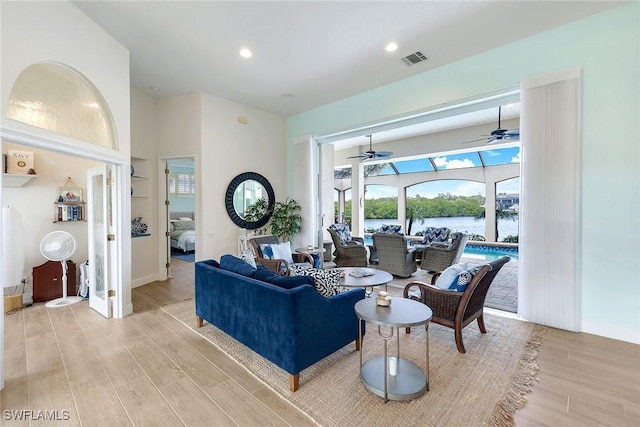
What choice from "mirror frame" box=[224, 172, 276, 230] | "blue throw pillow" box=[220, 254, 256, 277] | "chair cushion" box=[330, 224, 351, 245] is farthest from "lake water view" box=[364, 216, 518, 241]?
"blue throw pillow" box=[220, 254, 256, 277]

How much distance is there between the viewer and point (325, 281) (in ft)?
8.38

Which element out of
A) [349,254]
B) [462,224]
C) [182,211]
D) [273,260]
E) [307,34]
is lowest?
[349,254]

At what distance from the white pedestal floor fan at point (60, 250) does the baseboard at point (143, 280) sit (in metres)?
0.80

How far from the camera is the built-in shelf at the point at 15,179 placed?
3937 millimetres

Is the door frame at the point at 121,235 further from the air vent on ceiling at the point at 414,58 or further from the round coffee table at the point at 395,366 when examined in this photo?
the air vent on ceiling at the point at 414,58

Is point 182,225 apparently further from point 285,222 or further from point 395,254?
point 395,254

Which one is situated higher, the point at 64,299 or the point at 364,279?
the point at 364,279

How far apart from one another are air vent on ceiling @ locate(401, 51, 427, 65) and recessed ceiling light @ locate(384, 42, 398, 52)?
31cm

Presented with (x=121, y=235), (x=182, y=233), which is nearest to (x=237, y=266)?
(x=121, y=235)

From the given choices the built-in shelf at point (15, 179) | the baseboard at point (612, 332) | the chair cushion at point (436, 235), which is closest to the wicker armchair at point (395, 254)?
the chair cushion at point (436, 235)

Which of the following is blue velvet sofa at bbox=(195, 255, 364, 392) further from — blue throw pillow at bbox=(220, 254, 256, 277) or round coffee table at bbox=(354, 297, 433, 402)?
round coffee table at bbox=(354, 297, 433, 402)

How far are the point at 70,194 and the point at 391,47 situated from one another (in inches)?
221

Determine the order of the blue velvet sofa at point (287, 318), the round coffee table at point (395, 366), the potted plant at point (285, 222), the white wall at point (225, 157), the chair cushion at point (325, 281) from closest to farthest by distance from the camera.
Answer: the round coffee table at point (395, 366)
the blue velvet sofa at point (287, 318)
the chair cushion at point (325, 281)
the white wall at point (225, 157)
the potted plant at point (285, 222)

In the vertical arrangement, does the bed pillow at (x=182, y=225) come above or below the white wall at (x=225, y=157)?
below
